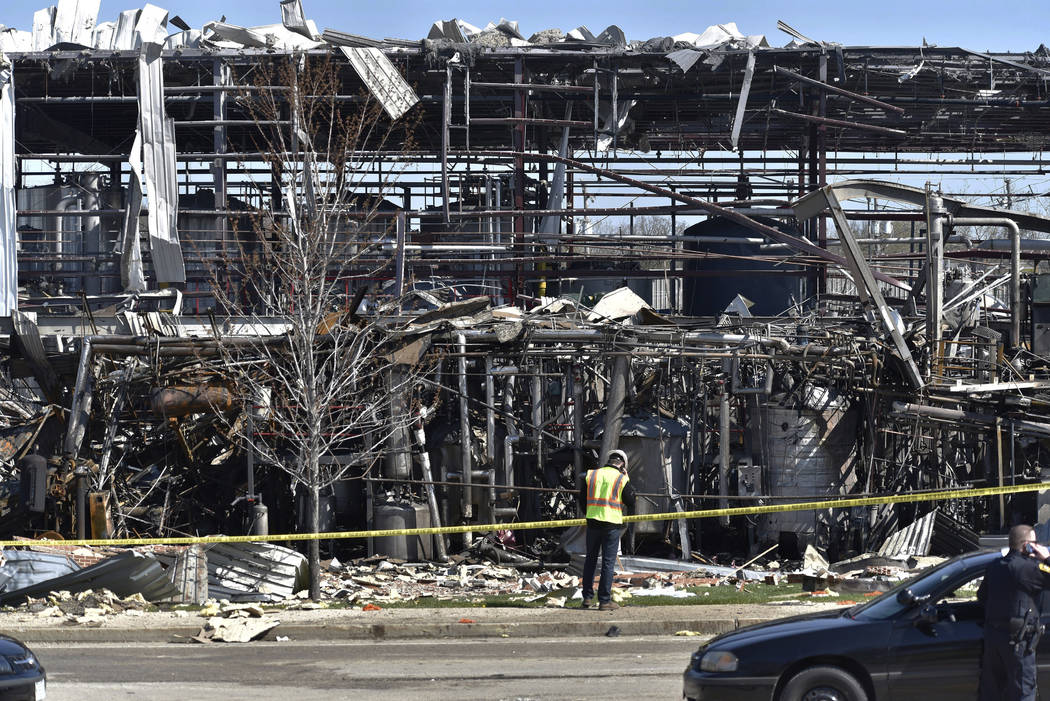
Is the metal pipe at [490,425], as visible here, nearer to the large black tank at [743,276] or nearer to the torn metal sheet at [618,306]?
the torn metal sheet at [618,306]

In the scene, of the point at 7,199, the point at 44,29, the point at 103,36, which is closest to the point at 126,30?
the point at 103,36

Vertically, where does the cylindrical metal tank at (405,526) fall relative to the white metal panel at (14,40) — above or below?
below

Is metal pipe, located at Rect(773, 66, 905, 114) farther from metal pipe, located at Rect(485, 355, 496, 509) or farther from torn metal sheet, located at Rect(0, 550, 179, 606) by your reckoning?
torn metal sheet, located at Rect(0, 550, 179, 606)

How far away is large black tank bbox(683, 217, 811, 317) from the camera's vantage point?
35.8 metres

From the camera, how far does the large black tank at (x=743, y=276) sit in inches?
1409

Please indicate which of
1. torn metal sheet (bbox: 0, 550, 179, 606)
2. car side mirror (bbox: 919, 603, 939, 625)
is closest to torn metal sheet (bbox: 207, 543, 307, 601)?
torn metal sheet (bbox: 0, 550, 179, 606)

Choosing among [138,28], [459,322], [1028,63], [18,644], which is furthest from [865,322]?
[138,28]

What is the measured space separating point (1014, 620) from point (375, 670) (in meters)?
5.60

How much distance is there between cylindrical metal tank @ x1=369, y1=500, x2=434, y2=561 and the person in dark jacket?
11.4 meters

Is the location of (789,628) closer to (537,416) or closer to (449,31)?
(537,416)

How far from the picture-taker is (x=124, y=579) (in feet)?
49.7

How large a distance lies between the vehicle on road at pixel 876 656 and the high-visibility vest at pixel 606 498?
496cm

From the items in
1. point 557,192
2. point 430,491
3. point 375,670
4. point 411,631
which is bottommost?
point 411,631

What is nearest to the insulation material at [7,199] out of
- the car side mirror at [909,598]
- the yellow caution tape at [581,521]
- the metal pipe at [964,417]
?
the yellow caution tape at [581,521]
